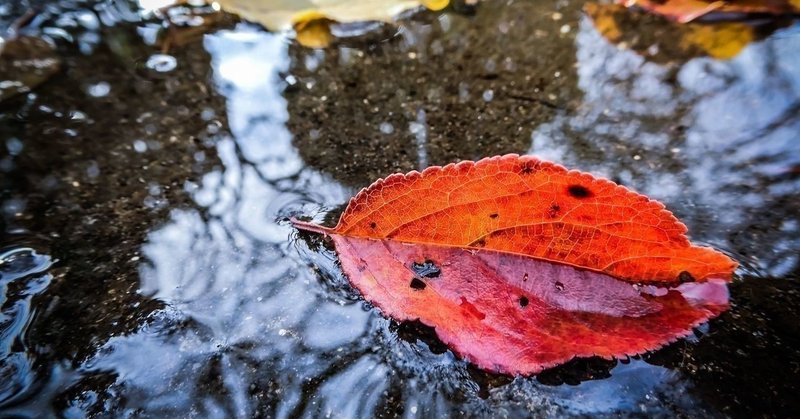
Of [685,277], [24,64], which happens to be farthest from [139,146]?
[685,277]

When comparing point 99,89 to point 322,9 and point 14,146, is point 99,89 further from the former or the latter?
point 322,9

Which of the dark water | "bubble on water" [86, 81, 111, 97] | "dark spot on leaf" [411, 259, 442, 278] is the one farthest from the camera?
"bubble on water" [86, 81, 111, 97]

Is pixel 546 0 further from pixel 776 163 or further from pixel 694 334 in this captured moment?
pixel 694 334

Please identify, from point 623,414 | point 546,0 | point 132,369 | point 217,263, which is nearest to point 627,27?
point 546,0

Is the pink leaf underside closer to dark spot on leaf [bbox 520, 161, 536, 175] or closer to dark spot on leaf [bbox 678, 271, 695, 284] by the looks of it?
dark spot on leaf [bbox 678, 271, 695, 284]

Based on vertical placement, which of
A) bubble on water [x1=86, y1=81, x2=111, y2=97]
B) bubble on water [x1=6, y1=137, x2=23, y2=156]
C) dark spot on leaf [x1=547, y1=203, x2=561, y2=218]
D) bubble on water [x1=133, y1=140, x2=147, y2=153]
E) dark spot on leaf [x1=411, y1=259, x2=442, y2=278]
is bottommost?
bubble on water [x1=6, y1=137, x2=23, y2=156]

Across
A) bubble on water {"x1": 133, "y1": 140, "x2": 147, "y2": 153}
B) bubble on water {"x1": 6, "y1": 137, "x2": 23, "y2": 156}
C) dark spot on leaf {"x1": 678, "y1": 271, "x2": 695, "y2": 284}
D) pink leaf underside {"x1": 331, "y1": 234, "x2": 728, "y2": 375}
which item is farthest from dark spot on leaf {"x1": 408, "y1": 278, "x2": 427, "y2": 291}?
bubble on water {"x1": 6, "y1": 137, "x2": 23, "y2": 156}
